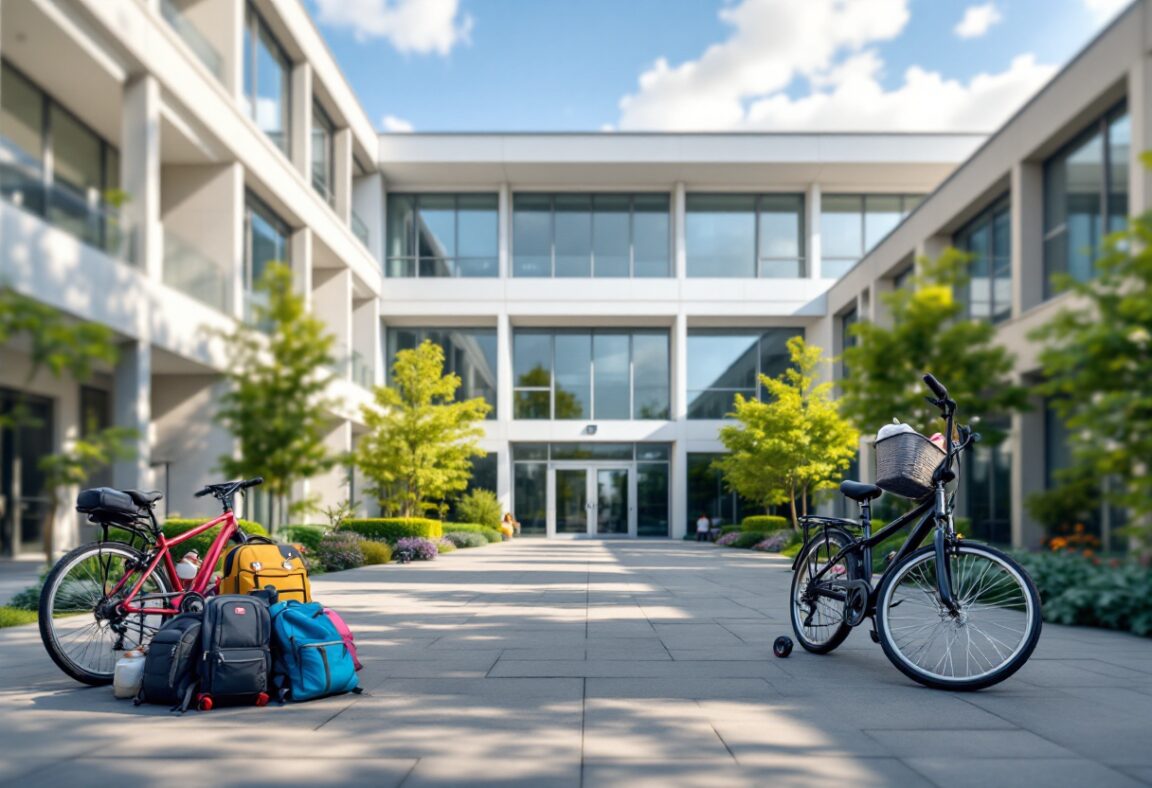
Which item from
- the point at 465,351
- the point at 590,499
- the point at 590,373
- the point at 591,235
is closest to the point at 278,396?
the point at 465,351

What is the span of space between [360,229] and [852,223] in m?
18.9

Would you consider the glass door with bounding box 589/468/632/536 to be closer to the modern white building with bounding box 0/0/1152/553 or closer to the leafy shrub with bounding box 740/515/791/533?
the modern white building with bounding box 0/0/1152/553

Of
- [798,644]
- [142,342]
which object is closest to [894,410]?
[798,644]

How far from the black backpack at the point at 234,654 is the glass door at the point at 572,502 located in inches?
1277

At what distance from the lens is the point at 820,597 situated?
22.2 ft

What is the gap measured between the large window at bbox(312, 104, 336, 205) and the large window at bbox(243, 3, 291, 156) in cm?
306

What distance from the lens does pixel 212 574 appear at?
611 cm

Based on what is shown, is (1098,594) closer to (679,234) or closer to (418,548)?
(418,548)

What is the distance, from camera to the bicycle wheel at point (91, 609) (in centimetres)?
545

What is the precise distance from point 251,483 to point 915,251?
20.6 metres

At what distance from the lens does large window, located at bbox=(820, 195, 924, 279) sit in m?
36.8

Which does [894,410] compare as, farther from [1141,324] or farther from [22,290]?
[22,290]

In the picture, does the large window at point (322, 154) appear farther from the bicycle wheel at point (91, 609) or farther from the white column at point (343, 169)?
the bicycle wheel at point (91, 609)

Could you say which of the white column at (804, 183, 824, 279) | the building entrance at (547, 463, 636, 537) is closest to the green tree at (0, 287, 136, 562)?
the building entrance at (547, 463, 636, 537)
